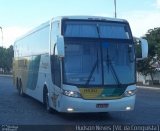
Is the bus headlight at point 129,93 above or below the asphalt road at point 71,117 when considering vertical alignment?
above

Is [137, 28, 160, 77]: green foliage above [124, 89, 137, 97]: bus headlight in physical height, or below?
above

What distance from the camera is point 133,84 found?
1585 centimetres

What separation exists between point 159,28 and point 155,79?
5054 mm

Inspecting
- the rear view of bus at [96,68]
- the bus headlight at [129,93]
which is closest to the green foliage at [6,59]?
the rear view of bus at [96,68]

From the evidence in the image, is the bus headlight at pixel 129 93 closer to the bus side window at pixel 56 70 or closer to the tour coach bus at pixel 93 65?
the tour coach bus at pixel 93 65

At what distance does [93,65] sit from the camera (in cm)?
1551

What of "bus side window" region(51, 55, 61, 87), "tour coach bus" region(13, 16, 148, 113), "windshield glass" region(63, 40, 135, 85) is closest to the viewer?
"tour coach bus" region(13, 16, 148, 113)

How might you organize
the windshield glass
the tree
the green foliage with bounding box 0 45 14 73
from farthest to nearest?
the green foliage with bounding box 0 45 14 73 → the tree → the windshield glass

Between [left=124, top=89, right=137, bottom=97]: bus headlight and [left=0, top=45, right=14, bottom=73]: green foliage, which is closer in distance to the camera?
[left=124, top=89, right=137, bottom=97]: bus headlight

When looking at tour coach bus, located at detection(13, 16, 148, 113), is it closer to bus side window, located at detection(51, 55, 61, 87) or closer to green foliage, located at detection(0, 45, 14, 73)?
bus side window, located at detection(51, 55, 61, 87)

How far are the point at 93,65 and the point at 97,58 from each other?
276 millimetres

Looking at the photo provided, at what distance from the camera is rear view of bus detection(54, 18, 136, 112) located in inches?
599

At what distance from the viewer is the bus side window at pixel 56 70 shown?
52.4 feet

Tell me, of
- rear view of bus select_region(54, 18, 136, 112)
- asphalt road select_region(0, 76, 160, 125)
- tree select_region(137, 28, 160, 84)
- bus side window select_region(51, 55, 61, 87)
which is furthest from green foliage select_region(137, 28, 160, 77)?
rear view of bus select_region(54, 18, 136, 112)
